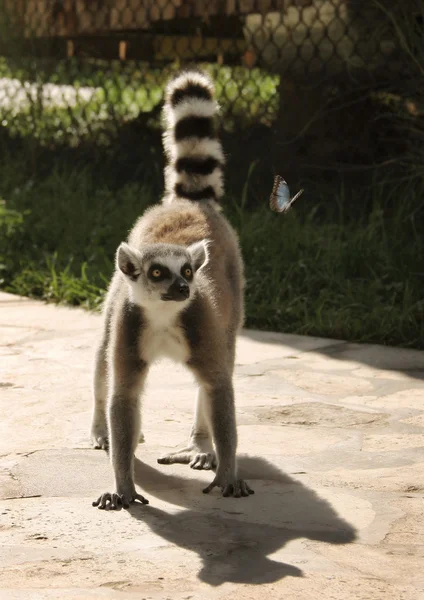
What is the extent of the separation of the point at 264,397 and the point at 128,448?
40.6 inches

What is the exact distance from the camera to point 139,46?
27.9ft

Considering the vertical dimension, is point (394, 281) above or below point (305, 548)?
above

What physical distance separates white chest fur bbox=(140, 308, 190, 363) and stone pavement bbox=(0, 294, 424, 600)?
41 cm

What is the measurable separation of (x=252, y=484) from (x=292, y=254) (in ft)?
9.61

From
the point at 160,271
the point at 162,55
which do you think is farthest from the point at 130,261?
the point at 162,55

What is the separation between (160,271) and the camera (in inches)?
123

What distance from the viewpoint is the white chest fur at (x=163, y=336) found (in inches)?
125

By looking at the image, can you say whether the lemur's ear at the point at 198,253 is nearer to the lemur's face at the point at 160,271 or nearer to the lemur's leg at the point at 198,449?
the lemur's face at the point at 160,271

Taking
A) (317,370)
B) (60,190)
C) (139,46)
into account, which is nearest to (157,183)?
(60,190)

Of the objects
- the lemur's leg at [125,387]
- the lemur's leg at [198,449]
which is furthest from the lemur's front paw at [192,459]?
the lemur's leg at [125,387]

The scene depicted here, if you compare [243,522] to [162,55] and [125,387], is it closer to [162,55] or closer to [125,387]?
[125,387]

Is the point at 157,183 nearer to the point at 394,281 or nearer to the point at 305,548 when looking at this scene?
the point at 394,281

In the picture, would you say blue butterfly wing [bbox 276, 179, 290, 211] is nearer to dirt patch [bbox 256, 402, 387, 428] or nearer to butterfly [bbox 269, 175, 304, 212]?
butterfly [bbox 269, 175, 304, 212]

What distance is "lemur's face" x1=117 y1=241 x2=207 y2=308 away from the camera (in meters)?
3.08
